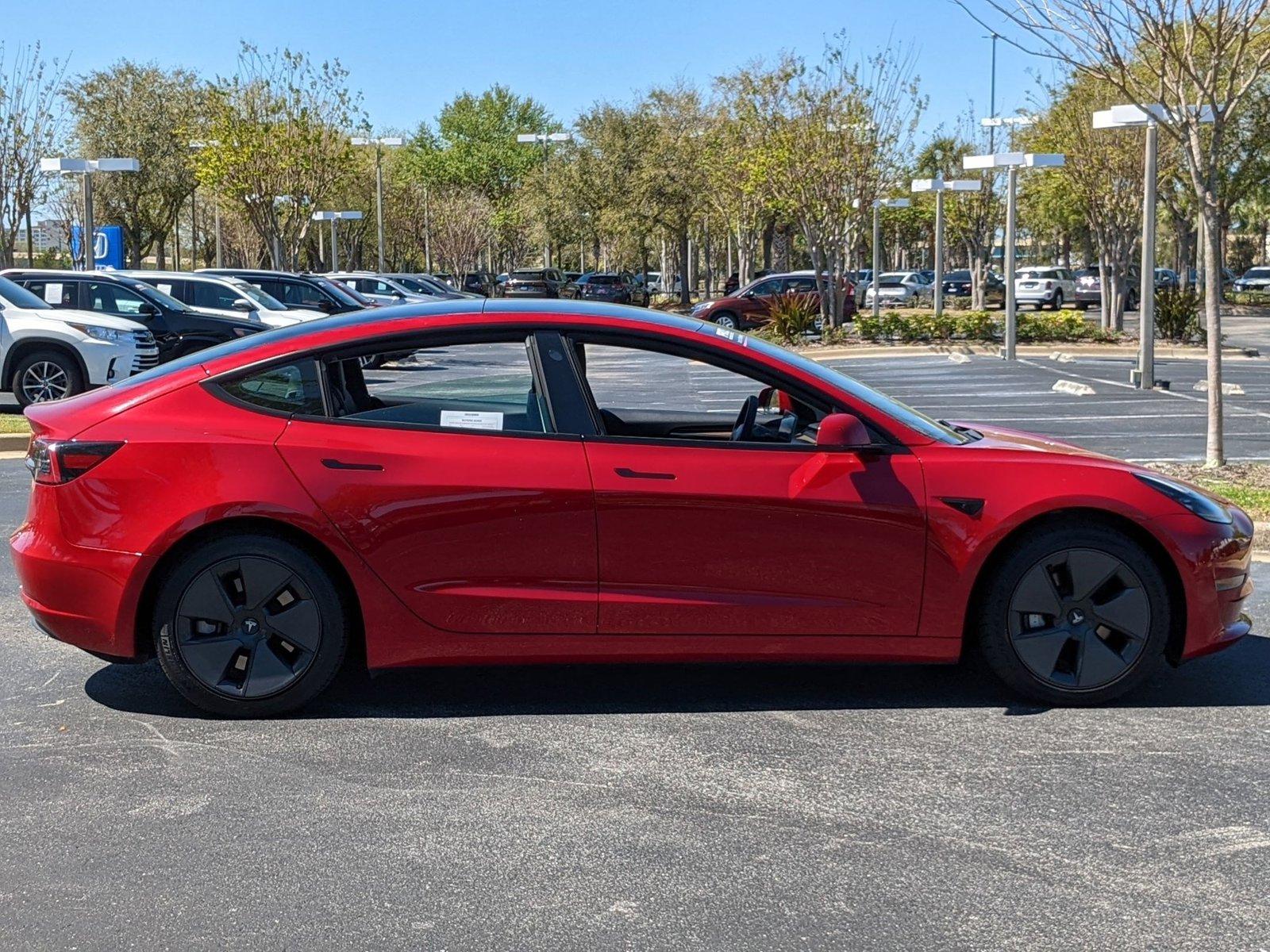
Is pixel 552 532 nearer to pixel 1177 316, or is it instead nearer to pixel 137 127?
pixel 1177 316

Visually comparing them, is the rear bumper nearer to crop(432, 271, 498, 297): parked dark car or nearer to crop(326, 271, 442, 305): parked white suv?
crop(326, 271, 442, 305): parked white suv

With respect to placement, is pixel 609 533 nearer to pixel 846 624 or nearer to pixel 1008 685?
pixel 846 624

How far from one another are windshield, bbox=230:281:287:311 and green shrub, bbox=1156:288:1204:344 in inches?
623

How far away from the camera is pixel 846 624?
5.46 meters

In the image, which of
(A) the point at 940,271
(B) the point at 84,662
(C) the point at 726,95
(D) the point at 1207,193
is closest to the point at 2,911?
(B) the point at 84,662

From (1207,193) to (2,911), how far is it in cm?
949

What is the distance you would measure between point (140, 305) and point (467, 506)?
17.7 m

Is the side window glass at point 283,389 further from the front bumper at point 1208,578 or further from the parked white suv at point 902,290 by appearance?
the parked white suv at point 902,290

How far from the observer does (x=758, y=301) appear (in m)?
38.7

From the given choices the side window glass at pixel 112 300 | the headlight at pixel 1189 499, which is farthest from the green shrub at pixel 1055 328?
the headlight at pixel 1189 499

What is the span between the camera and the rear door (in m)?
5.30

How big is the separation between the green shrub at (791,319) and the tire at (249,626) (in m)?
26.5

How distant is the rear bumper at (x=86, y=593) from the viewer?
5.32m

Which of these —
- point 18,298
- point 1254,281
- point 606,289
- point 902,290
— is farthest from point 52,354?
point 1254,281
